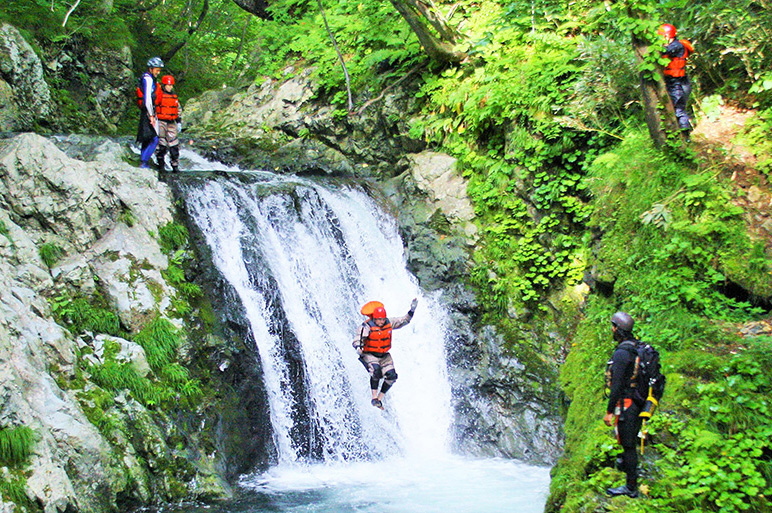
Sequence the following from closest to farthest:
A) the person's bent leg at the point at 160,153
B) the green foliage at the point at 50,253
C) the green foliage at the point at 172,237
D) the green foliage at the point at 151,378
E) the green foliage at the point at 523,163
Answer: the green foliage at the point at 151,378 → the green foliage at the point at 50,253 → the green foliage at the point at 172,237 → the green foliage at the point at 523,163 → the person's bent leg at the point at 160,153

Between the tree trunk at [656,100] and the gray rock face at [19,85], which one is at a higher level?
the gray rock face at [19,85]

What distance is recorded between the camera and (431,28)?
39.4 ft

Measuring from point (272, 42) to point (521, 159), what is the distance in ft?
30.2

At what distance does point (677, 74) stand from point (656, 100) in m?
0.38

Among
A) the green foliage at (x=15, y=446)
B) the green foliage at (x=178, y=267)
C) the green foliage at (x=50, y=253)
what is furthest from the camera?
the green foliage at (x=178, y=267)

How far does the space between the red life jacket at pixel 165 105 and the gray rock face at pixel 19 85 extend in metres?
3.71

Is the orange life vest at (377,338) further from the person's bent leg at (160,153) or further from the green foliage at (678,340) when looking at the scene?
the person's bent leg at (160,153)

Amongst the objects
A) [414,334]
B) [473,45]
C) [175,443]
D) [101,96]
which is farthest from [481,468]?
[101,96]

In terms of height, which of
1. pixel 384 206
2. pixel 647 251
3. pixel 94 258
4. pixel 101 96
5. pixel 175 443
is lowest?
pixel 175 443

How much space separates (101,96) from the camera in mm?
14477

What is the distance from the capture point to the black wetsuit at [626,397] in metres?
Result: 4.60

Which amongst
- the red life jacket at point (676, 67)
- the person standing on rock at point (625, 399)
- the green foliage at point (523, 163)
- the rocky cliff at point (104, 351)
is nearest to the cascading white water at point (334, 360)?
the rocky cliff at point (104, 351)

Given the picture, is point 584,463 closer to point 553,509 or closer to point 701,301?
point 553,509

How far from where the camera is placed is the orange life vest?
7465mm
